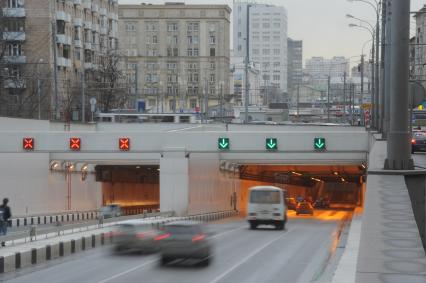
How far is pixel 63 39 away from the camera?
287 ft

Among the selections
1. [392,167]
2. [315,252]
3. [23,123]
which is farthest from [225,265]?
[23,123]

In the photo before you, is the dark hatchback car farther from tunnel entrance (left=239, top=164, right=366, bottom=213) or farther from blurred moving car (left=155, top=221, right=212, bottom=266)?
tunnel entrance (left=239, top=164, right=366, bottom=213)

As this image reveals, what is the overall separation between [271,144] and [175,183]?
5.75 metres

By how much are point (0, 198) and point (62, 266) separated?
66.7 feet

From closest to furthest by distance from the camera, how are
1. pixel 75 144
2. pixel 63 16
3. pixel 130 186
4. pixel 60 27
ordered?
pixel 75 144 < pixel 130 186 < pixel 63 16 < pixel 60 27

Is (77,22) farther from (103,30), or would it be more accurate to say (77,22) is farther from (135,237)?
(135,237)

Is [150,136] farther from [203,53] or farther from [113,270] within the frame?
[203,53]

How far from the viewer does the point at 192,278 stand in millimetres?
20375

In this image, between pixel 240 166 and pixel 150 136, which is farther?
pixel 240 166

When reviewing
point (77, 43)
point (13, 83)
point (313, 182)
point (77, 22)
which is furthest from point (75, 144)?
point (313, 182)

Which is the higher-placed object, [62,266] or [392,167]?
[392,167]

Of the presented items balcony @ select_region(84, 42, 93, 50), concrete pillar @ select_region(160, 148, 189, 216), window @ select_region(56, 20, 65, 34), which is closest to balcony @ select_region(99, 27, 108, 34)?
balcony @ select_region(84, 42, 93, 50)

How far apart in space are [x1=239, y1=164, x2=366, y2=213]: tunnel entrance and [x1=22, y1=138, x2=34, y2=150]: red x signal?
79.6ft

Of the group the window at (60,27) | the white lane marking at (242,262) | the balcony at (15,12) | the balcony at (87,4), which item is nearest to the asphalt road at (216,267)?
the white lane marking at (242,262)
